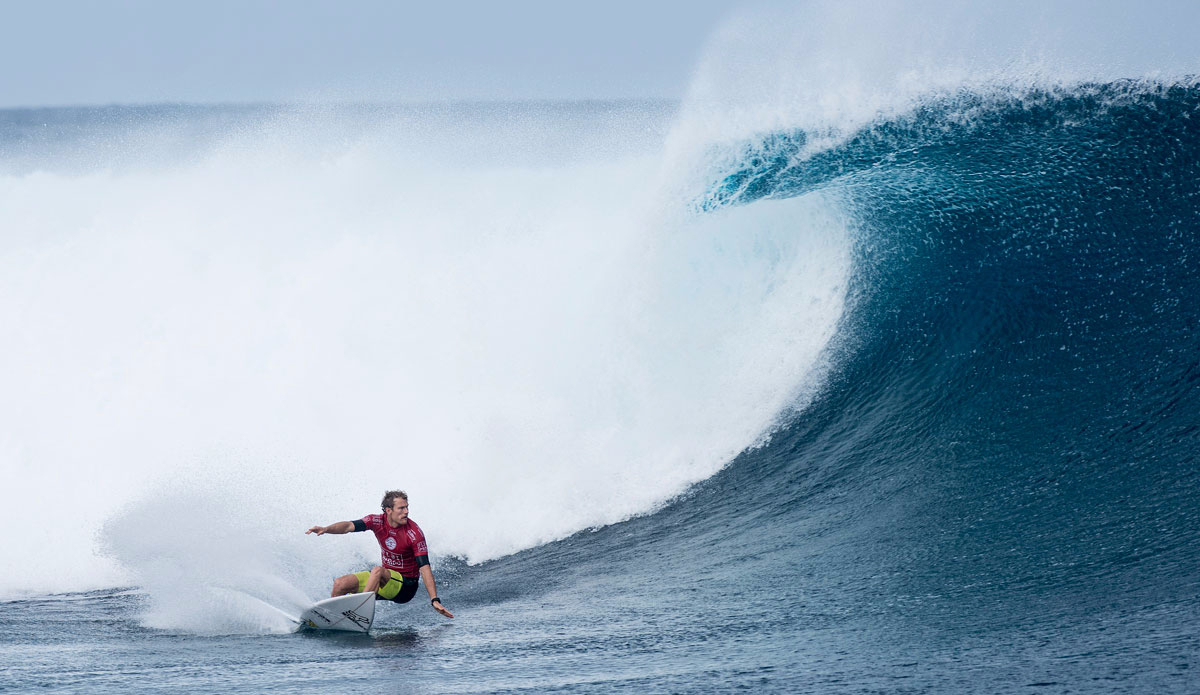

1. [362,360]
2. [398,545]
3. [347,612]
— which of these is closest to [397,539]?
[398,545]

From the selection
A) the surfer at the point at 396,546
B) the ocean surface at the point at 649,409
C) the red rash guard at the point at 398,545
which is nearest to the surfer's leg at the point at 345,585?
the surfer at the point at 396,546

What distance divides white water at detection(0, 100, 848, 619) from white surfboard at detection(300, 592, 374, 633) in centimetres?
30

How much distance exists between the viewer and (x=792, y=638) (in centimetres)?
498

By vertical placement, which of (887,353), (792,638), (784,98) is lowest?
(792,638)

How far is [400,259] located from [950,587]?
27.6ft

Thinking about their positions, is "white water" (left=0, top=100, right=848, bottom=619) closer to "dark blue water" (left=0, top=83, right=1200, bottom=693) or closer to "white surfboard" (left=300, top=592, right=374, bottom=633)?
"white surfboard" (left=300, top=592, right=374, bottom=633)

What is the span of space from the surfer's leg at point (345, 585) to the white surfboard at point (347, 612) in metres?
0.29

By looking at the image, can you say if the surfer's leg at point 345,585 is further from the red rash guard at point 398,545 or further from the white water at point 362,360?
the white water at point 362,360

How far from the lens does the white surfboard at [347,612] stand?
5.82m

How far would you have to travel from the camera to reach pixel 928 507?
22.8ft

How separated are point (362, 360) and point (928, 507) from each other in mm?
6099

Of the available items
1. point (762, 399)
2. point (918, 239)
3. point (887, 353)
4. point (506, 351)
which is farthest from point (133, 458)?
point (918, 239)

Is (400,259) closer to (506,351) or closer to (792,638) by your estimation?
(506,351)

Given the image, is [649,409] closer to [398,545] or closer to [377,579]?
[398,545]
